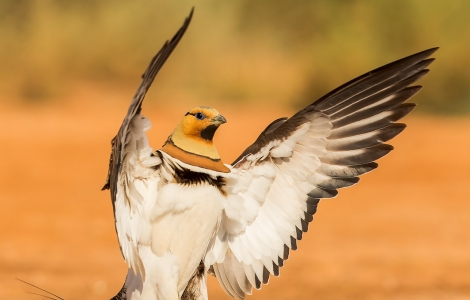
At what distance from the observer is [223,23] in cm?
2002

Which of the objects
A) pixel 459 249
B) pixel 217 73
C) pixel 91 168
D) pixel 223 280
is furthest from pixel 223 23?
pixel 223 280

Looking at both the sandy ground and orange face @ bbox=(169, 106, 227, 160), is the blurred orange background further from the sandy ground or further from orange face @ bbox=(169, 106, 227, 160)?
orange face @ bbox=(169, 106, 227, 160)

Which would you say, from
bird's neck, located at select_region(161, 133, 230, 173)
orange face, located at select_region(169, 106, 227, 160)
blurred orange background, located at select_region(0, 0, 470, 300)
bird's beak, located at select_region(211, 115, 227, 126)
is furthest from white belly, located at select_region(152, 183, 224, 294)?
blurred orange background, located at select_region(0, 0, 470, 300)

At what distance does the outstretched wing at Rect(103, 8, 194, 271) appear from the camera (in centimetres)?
495

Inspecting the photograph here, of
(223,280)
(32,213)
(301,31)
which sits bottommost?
(223,280)

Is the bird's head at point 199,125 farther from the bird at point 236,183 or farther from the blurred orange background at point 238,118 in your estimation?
the blurred orange background at point 238,118

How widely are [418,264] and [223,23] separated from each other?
36.2 ft

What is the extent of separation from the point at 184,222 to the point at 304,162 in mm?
949

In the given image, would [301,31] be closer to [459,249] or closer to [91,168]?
[91,168]

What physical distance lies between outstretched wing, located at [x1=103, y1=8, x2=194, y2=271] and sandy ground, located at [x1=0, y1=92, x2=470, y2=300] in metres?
3.54

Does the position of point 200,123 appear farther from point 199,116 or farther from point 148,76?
point 148,76

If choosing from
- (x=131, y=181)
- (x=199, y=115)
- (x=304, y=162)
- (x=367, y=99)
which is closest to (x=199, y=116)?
(x=199, y=115)

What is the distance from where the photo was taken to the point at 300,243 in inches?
430

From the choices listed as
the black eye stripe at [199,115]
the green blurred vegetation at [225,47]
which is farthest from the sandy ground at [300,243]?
the black eye stripe at [199,115]
